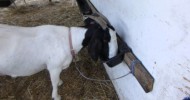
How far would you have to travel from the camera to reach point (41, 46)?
268cm

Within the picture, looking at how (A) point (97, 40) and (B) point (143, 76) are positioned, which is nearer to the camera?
(B) point (143, 76)

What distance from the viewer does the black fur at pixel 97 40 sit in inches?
99.6

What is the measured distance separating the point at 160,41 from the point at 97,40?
0.85 m

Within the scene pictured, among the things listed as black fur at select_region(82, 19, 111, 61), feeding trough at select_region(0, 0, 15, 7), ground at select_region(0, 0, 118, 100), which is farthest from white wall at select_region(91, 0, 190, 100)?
feeding trough at select_region(0, 0, 15, 7)

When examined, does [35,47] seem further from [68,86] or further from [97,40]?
[68,86]

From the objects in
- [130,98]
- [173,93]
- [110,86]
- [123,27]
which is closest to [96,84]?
[110,86]

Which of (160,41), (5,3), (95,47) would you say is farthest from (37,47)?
(5,3)

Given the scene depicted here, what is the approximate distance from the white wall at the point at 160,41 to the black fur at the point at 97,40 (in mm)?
214

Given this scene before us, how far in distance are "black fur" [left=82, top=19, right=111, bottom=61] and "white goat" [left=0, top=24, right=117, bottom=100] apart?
47 mm

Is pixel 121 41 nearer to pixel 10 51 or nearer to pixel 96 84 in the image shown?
pixel 96 84

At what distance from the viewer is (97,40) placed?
2521 mm

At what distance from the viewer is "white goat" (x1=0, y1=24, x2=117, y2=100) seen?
262 cm

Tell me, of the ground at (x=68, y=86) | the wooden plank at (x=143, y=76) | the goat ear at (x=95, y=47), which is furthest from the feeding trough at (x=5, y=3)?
→ the wooden plank at (x=143, y=76)

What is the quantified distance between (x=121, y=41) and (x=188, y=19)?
1.30 metres
